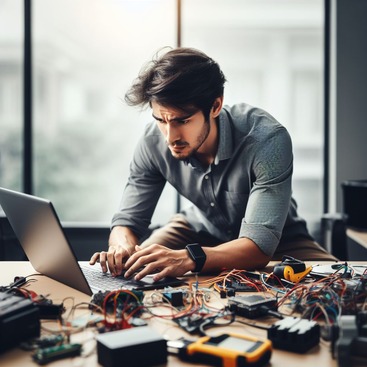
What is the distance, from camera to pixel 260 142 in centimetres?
194

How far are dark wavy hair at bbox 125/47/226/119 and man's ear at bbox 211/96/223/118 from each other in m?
0.02

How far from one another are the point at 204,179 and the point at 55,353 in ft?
4.08

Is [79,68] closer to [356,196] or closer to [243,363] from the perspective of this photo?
[356,196]

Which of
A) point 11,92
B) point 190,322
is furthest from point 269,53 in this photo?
point 190,322

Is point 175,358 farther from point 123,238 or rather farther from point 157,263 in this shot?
point 123,238

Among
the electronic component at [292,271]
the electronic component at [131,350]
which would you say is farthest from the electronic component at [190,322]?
the electronic component at [292,271]

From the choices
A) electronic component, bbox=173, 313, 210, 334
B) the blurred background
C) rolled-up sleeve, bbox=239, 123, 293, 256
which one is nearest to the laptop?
electronic component, bbox=173, 313, 210, 334

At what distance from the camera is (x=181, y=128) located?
1868mm

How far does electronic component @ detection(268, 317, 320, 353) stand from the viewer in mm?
961

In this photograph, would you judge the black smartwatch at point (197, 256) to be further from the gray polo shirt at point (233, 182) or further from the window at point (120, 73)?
the window at point (120, 73)

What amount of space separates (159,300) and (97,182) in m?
2.32

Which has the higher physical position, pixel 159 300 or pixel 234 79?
pixel 234 79

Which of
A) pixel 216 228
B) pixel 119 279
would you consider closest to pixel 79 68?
pixel 216 228

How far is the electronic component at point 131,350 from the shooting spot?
34.7 inches
